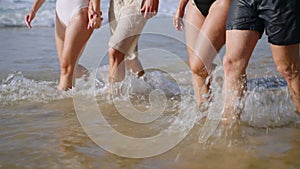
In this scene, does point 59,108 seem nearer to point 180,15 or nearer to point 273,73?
point 180,15

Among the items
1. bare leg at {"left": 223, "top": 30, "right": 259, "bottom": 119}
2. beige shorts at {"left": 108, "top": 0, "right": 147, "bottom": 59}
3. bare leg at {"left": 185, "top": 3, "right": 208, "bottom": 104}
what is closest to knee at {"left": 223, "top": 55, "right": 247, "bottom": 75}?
bare leg at {"left": 223, "top": 30, "right": 259, "bottom": 119}

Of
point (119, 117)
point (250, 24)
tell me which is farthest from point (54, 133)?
point (250, 24)

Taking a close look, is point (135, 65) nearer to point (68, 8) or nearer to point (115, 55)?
point (115, 55)

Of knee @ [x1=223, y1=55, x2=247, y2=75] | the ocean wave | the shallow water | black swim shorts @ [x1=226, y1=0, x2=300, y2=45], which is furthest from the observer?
the ocean wave

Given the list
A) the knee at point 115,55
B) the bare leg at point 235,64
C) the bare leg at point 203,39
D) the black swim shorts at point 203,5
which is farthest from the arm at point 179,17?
the bare leg at point 235,64

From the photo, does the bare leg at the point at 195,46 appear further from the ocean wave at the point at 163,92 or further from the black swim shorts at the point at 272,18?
the black swim shorts at the point at 272,18

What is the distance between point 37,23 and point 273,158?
415 inches

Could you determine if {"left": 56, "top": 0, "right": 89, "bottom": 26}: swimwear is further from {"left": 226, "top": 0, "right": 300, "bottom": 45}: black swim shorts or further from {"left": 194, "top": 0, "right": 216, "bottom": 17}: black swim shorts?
{"left": 226, "top": 0, "right": 300, "bottom": 45}: black swim shorts

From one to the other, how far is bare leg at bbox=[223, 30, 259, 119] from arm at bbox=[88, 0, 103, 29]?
1.40 meters

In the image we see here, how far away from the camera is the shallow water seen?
2963mm

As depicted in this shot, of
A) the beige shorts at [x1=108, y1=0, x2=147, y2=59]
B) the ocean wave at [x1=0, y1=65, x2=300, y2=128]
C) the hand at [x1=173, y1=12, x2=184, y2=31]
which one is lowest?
the ocean wave at [x1=0, y1=65, x2=300, y2=128]

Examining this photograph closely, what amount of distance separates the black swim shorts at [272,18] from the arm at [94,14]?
1429 millimetres

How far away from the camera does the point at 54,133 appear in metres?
3.52

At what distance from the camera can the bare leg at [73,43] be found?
465cm
